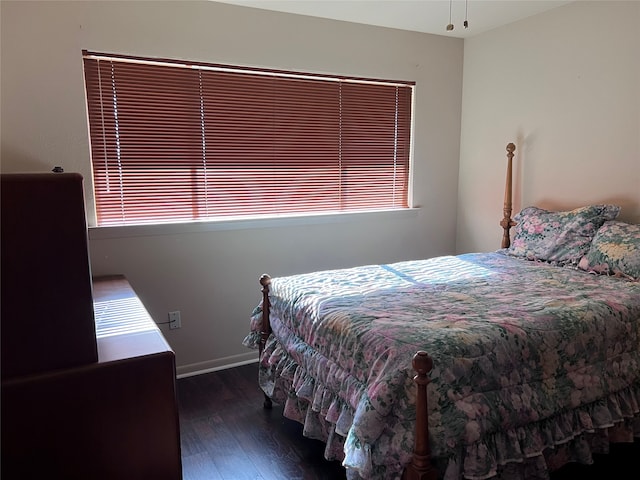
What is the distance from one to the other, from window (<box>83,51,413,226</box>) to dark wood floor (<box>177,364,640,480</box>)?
1148 millimetres

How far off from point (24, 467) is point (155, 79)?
215 centimetres

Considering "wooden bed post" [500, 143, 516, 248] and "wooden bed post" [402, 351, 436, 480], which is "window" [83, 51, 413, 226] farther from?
"wooden bed post" [402, 351, 436, 480]

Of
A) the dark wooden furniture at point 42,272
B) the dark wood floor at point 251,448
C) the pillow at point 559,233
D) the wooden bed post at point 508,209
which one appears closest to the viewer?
the dark wooden furniture at point 42,272

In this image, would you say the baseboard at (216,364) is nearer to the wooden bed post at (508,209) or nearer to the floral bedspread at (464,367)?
the floral bedspread at (464,367)

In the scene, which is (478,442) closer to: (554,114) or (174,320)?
(174,320)

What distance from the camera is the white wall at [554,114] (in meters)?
2.77

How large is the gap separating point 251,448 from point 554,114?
9.09ft

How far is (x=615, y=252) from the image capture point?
2496 mm

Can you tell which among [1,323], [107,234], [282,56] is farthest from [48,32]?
[1,323]

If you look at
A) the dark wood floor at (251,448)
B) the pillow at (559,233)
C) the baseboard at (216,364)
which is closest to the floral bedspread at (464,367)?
the dark wood floor at (251,448)

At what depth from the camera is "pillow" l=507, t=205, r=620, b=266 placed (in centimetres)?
273

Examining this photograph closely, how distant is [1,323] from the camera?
4.32ft

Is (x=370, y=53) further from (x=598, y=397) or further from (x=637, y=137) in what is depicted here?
(x=598, y=397)

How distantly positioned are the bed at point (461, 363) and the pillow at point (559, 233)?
0.07 m
